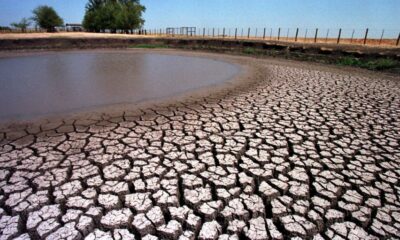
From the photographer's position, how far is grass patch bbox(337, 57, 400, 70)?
10.1 m

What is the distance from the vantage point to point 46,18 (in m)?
49.5

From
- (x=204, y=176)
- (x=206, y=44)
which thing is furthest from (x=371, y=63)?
(x=206, y=44)

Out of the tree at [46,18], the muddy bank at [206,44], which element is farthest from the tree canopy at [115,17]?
the muddy bank at [206,44]

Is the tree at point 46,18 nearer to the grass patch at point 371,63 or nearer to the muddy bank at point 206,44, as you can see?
the muddy bank at point 206,44

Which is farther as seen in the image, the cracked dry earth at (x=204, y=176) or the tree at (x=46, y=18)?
the tree at (x=46, y=18)

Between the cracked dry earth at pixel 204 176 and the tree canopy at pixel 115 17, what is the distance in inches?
1736

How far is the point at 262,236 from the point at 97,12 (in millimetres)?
52423

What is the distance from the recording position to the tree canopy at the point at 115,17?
44.2m

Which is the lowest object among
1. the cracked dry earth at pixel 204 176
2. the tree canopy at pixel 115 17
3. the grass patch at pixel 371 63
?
the cracked dry earth at pixel 204 176

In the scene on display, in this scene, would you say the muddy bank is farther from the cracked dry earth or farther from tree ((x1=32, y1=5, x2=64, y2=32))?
tree ((x1=32, y1=5, x2=64, y2=32))

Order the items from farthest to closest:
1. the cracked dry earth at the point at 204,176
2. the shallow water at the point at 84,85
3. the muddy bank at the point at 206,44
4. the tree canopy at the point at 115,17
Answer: the tree canopy at the point at 115,17 < the muddy bank at the point at 206,44 < the shallow water at the point at 84,85 < the cracked dry earth at the point at 204,176

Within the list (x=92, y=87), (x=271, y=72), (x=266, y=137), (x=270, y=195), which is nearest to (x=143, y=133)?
(x=266, y=137)

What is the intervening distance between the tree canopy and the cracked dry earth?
4409 cm

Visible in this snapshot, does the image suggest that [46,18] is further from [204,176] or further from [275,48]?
[204,176]
